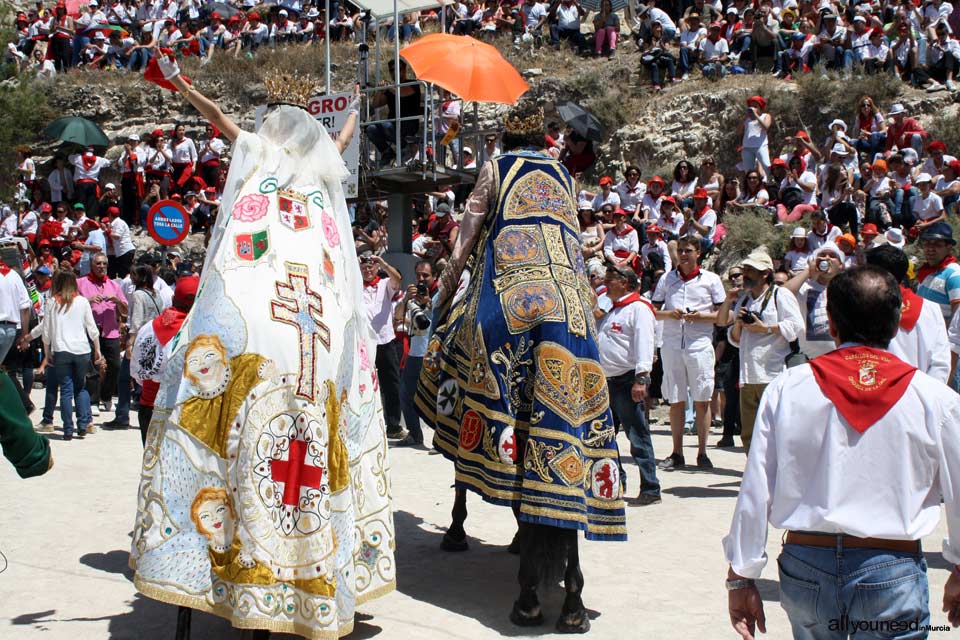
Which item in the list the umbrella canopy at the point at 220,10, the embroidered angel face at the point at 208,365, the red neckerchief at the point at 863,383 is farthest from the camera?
the umbrella canopy at the point at 220,10

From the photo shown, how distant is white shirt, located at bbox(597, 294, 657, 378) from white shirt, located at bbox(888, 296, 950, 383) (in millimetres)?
2547

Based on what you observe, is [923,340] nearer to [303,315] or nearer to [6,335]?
[303,315]

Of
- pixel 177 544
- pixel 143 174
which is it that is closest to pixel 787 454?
pixel 177 544

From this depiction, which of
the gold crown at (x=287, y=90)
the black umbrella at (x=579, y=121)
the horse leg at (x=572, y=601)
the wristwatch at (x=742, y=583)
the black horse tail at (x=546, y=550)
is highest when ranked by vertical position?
the black umbrella at (x=579, y=121)

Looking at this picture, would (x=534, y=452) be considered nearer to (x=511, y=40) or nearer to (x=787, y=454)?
(x=787, y=454)

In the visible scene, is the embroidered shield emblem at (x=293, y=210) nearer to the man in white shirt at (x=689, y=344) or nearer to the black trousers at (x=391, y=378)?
the man in white shirt at (x=689, y=344)

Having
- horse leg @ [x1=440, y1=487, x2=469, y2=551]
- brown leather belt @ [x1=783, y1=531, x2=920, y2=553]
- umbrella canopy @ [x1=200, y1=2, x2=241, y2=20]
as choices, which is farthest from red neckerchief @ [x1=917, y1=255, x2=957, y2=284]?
umbrella canopy @ [x1=200, y1=2, x2=241, y2=20]

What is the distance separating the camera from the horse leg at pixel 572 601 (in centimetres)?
555

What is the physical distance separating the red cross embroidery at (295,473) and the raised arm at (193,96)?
1.62m

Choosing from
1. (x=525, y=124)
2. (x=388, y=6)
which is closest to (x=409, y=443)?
(x=525, y=124)

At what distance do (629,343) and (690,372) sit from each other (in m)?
1.52

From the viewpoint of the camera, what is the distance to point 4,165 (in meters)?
25.9

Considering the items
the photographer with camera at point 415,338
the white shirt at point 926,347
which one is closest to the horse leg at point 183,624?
the white shirt at point 926,347

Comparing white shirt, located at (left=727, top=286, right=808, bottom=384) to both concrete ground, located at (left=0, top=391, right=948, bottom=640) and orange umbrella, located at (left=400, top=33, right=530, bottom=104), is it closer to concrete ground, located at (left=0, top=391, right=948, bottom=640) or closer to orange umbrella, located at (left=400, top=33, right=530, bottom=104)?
concrete ground, located at (left=0, top=391, right=948, bottom=640)
